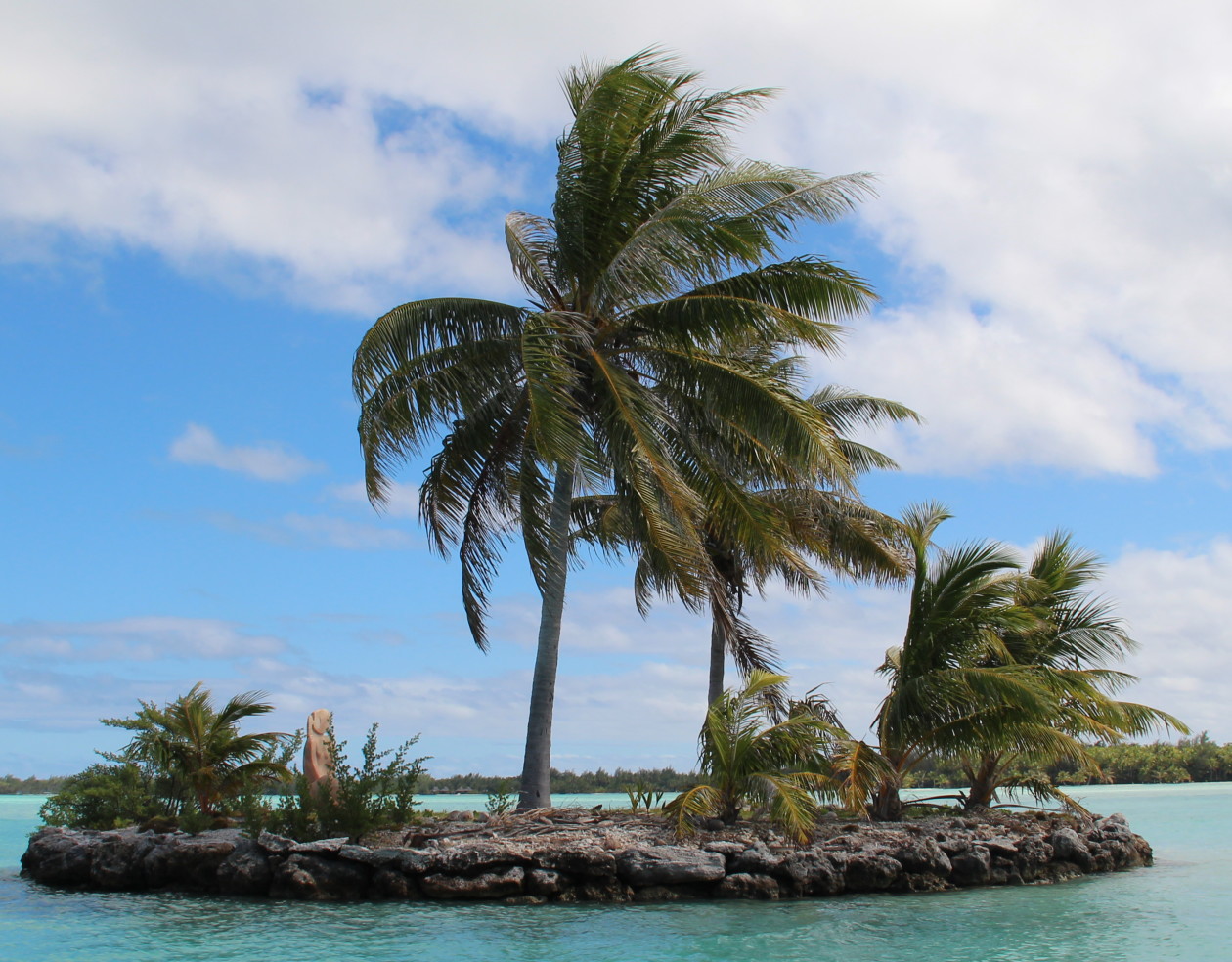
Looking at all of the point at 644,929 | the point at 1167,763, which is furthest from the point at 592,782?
the point at 1167,763

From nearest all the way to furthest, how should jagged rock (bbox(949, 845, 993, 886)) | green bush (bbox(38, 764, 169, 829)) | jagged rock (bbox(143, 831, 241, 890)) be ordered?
1. jagged rock (bbox(143, 831, 241, 890))
2. jagged rock (bbox(949, 845, 993, 886))
3. green bush (bbox(38, 764, 169, 829))

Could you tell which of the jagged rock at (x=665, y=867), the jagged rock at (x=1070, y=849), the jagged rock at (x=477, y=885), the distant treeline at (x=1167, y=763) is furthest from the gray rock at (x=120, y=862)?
the distant treeline at (x=1167, y=763)

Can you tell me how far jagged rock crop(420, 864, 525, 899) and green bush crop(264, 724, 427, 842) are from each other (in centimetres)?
157

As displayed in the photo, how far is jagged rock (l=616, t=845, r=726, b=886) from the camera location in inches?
461

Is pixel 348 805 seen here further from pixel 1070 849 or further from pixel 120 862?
pixel 1070 849

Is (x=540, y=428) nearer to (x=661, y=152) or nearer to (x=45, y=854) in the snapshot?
(x=661, y=152)

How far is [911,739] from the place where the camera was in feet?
49.6

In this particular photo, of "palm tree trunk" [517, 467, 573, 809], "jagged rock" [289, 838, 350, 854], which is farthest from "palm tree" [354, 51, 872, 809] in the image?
"jagged rock" [289, 838, 350, 854]

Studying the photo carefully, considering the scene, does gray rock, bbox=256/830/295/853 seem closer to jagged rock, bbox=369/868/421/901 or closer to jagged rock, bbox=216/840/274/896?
jagged rock, bbox=216/840/274/896

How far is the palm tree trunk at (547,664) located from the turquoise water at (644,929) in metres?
3.57

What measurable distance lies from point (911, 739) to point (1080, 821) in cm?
339

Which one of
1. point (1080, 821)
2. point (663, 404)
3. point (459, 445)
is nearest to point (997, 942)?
point (1080, 821)

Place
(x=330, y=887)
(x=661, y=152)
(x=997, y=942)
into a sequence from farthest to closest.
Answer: (x=661, y=152), (x=330, y=887), (x=997, y=942)

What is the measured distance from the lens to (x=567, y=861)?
1179 centimetres
